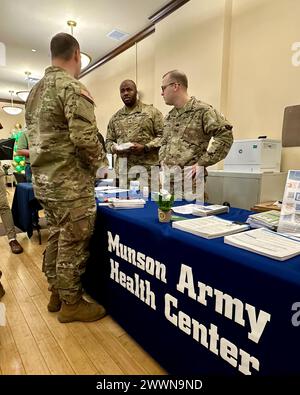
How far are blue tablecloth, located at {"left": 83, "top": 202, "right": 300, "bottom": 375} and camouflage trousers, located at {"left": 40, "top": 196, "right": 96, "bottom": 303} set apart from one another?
0.12m

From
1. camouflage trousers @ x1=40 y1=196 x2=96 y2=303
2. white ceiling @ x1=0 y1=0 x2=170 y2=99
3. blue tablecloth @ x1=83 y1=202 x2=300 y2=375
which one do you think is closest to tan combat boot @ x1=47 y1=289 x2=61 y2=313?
camouflage trousers @ x1=40 y1=196 x2=96 y2=303

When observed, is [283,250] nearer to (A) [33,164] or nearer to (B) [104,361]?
(B) [104,361]

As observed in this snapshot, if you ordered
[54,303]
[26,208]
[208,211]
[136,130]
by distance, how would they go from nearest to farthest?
[208,211] → [54,303] → [136,130] → [26,208]

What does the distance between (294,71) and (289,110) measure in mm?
829

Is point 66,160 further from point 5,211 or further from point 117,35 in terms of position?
point 117,35

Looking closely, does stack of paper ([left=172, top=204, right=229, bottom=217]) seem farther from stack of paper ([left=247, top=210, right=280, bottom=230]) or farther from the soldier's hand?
the soldier's hand

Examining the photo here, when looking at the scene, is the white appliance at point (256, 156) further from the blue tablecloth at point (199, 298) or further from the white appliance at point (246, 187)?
the blue tablecloth at point (199, 298)

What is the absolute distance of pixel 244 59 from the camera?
2576 mm

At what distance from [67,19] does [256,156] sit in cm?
321

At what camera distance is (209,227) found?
38.8 inches

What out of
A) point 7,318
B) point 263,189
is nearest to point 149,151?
point 263,189

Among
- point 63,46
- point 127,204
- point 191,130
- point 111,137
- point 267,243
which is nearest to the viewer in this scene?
point 267,243

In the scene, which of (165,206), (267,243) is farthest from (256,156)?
(267,243)

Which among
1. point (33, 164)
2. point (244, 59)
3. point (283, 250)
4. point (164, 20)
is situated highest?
point (164, 20)
